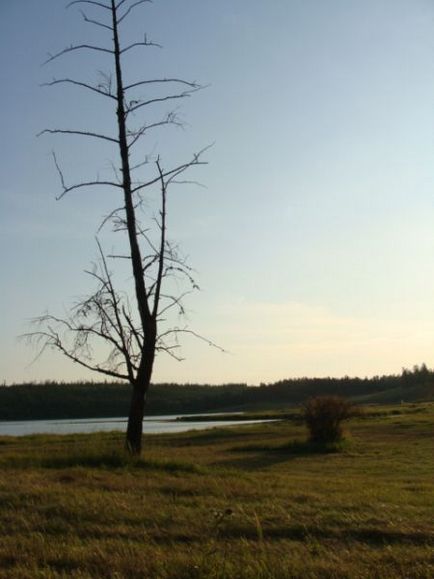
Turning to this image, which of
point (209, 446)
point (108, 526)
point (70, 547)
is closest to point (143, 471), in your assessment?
point (108, 526)

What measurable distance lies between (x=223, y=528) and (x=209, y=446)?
27.5m

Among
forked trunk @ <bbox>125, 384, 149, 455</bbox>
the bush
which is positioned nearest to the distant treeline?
the bush

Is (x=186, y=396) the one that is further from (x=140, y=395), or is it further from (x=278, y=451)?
(x=140, y=395)

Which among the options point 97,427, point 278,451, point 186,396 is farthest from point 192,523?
point 186,396

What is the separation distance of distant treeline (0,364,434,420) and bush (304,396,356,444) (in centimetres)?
8233

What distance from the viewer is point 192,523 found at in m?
8.47

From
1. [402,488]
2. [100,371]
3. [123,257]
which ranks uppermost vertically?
[123,257]

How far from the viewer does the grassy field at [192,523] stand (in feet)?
21.7

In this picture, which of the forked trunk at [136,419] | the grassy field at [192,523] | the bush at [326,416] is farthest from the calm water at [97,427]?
the grassy field at [192,523]

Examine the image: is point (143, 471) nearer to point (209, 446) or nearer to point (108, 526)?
point (108, 526)

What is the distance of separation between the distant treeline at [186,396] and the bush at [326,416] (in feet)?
270

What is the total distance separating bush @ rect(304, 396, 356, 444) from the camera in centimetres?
3366

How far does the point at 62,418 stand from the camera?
127 metres

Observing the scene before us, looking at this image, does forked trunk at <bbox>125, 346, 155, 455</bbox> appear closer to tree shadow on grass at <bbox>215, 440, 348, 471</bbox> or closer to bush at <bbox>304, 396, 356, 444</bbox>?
tree shadow on grass at <bbox>215, 440, 348, 471</bbox>
